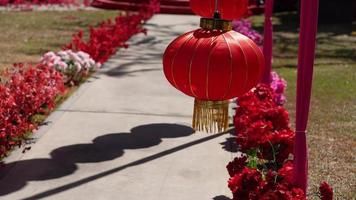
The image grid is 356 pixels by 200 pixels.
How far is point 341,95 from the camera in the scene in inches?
472

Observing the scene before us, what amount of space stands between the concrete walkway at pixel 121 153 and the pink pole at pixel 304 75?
1.49m

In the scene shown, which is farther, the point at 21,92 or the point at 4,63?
the point at 4,63

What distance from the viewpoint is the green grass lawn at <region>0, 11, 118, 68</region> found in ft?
47.5

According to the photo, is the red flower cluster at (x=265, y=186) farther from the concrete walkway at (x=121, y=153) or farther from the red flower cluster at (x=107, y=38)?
the red flower cluster at (x=107, y=38)

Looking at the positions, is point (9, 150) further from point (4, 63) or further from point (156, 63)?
point (156, 63)

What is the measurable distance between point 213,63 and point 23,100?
411 cm

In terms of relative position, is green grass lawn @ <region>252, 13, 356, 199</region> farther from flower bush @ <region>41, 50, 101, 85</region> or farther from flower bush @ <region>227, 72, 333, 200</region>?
flower bush @ <region>41, 50, 101, 85</region>

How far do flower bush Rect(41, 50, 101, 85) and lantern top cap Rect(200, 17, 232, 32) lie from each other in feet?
18.9

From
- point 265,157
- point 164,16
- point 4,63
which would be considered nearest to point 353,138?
point 265,157

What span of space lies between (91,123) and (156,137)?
112 cm

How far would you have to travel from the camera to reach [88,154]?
25.8 ft

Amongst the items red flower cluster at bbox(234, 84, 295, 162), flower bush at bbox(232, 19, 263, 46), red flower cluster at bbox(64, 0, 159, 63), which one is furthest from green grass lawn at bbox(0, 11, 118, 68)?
red flower cluster at bbox(234, 84, 295, 162)

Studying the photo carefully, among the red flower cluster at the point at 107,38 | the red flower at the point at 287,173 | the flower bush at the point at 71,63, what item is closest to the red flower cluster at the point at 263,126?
the red flower at the point at 287,173

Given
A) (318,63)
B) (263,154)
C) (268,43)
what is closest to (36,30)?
(318,63)
